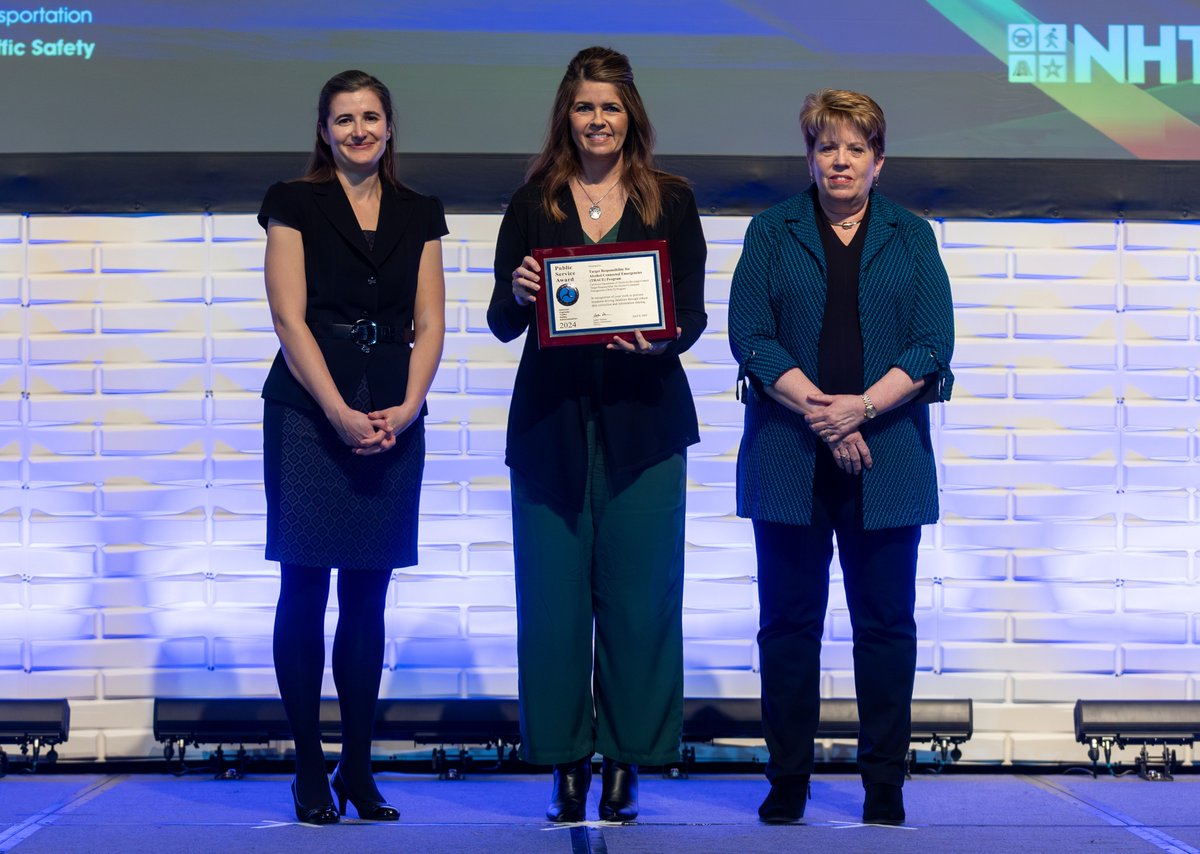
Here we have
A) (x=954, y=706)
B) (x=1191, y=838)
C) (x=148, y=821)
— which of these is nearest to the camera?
(x=1191, y=838)

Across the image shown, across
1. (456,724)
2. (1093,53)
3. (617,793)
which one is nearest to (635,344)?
(617,793)

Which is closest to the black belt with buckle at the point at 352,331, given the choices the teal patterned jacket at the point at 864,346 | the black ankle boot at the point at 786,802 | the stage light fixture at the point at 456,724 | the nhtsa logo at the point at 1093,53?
the teal patterned jacket at the point at 864,346

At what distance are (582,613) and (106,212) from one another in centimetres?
186

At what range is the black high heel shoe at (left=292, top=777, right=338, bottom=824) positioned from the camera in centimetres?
301

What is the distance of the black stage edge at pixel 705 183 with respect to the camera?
386cm

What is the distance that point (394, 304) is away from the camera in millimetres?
3131

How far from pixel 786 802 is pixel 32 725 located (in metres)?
2.04

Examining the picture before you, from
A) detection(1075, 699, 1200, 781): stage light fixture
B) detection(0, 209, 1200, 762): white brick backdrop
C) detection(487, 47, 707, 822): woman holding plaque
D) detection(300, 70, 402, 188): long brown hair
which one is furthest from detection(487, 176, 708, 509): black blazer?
detection(1075, 699, 1200, 781): stage light fixture

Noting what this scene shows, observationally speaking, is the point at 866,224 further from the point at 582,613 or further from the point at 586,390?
the point at 582,613

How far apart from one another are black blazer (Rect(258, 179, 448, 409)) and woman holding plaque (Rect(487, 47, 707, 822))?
248 millimetres

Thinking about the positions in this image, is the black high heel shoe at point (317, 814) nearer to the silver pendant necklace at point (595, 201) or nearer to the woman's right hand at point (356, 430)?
the woman's right hand at point (356, 430)

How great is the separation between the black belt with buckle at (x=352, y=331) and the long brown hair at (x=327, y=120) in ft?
1.10

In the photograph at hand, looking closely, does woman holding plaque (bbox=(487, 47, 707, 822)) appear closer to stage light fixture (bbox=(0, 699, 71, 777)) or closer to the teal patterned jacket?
the teal patterned jacket

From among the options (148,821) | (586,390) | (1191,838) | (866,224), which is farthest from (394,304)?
(1191,838)
